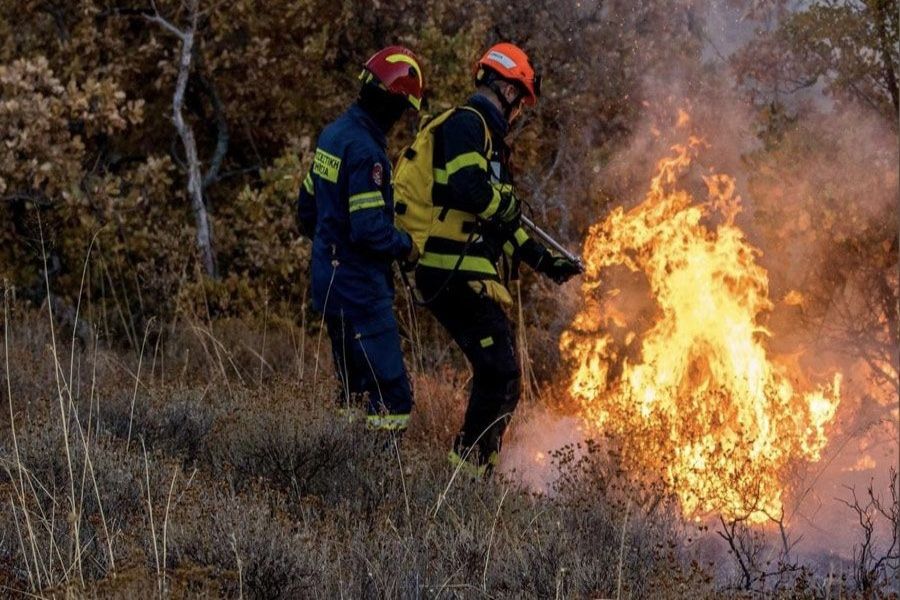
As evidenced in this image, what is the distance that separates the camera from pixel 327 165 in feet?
19.0

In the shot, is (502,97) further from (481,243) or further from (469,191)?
(481,243)

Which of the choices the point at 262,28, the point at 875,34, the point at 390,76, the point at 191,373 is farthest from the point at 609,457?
the point at 262,28

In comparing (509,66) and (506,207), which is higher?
(509,66)

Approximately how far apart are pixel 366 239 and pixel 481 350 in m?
0.85

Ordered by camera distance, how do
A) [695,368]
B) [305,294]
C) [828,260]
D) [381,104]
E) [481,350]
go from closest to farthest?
1. [381,104]
2. [481,350]
3. [695,368]
4. [828,260]
5. [305,294]

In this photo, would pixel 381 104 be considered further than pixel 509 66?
No

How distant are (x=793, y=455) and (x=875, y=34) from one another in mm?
2980

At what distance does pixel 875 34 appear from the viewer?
8.05 metres

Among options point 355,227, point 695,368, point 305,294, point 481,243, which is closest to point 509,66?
point 481,243

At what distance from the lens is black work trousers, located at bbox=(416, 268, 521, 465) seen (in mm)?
6039

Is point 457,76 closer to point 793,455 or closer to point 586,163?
point 586,163

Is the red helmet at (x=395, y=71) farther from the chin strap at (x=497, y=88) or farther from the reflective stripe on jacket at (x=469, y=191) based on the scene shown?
the chin strap at (x=497, y=88)

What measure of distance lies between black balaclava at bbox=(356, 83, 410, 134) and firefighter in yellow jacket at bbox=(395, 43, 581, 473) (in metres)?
0.20

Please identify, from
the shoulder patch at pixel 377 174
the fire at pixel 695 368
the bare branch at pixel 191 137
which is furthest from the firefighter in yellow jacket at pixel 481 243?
the bare branch at pixel 191 137
